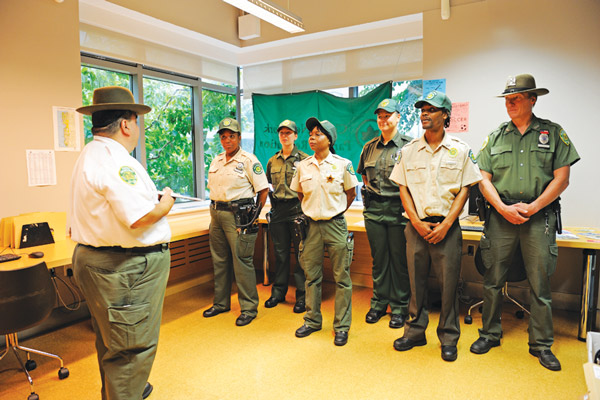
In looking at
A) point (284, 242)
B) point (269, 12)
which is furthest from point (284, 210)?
point (269, 12)

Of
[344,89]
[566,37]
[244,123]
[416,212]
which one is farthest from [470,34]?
[244,123]

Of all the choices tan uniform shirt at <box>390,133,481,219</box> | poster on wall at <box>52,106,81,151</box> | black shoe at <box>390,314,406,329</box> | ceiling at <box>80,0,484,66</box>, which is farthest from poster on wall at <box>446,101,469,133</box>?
poster on wall at <box>52,106,81,151</box>

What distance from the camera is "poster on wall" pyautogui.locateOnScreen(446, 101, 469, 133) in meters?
3.99

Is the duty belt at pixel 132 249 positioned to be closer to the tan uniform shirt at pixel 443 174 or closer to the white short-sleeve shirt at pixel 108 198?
the white short-sleeve shirt at pixel 108 198

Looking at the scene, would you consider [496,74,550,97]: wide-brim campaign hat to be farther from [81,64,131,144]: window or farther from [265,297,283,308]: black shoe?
[81,64,131,144]: window

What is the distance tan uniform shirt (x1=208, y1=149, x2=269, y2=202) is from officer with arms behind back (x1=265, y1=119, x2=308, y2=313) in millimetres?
339

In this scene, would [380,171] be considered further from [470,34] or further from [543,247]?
[470,34]

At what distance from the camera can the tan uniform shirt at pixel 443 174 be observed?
274cm

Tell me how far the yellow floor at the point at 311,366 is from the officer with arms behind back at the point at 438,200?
1.11 ft

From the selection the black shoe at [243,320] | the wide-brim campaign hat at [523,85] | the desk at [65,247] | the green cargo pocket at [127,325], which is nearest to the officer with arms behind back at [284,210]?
the black shoe at [243,320]

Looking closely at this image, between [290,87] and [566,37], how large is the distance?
3.03m

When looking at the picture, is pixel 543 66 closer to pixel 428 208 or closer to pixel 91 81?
pixel 428 208

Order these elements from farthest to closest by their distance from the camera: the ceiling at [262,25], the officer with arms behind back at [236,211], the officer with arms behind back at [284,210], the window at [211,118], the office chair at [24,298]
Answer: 1. the window at [211,118]
2. the ceiling at [262,25]
3. the officer with arms behind back at [284,210]
4. the officer with arms behind back at [236,211]
5. the office chair at [24,298]

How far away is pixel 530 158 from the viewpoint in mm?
2770
